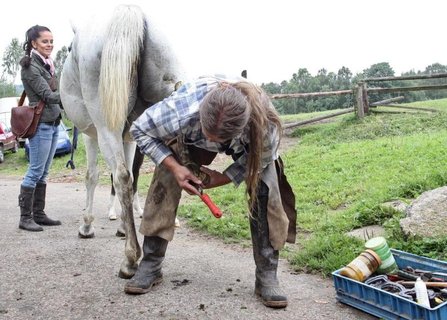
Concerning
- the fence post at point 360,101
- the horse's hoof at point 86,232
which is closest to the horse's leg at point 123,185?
the horse's hoof at point 86,232

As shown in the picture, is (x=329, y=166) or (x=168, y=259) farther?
(x=329, y=166)

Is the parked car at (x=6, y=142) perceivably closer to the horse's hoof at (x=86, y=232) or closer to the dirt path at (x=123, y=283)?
the horse's hoof at (x=86, y=232)

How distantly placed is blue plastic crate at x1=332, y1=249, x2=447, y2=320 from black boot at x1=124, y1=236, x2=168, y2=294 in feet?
3.70

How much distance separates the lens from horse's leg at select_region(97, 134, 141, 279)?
11.0 ft

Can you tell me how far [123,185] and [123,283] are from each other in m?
0.69

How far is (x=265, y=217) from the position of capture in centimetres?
302

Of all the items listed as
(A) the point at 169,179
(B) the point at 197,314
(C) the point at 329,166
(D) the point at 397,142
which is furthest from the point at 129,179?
(D) the point at 397,142

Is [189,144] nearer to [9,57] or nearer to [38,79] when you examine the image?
[38,79]

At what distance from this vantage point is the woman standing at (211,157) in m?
2.57

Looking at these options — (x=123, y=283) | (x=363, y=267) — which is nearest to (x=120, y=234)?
(x=123, y=283)

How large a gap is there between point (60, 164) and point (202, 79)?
12.3m

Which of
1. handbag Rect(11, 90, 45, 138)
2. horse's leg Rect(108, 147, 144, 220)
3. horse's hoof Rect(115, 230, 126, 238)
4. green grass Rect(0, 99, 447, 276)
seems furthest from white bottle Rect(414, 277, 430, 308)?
handbag Rect(11, 90, 45, 138)

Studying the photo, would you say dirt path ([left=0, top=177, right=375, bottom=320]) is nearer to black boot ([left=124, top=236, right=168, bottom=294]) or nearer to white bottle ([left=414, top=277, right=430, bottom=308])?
black boot ([left=124, top=236, right=168, bottom=294])

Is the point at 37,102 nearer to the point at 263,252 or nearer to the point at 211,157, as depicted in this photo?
the point at 211,157
